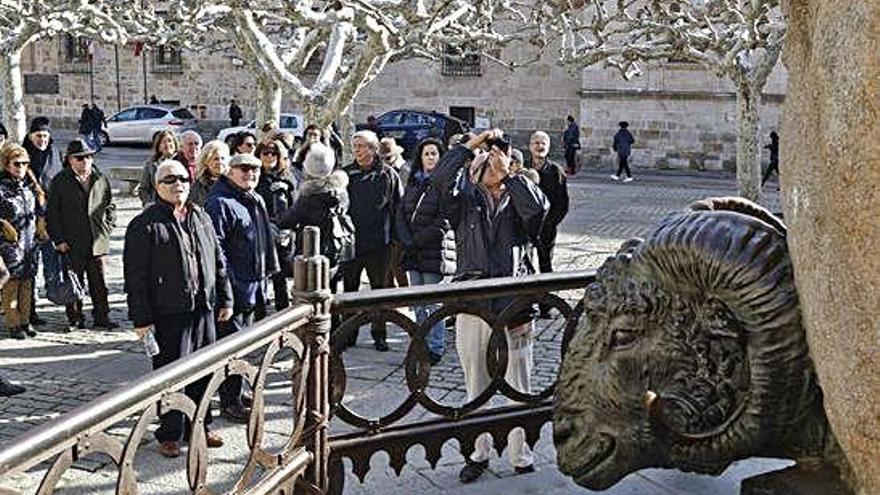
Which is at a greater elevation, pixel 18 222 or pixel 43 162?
pixel 43 162

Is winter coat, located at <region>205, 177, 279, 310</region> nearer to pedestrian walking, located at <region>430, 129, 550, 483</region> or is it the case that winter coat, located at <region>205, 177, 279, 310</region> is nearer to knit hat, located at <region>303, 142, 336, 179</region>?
knit hat, located at <region>303, 142, 336, 179</region>

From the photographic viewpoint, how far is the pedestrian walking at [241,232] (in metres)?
7.49

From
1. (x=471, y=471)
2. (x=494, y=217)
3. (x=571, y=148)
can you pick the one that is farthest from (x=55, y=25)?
(x=471, y=471)

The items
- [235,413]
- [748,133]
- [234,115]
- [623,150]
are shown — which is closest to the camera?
[235,413]

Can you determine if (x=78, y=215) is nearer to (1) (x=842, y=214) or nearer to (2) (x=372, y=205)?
(2) (x=372, y=205)

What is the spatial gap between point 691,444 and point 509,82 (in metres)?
34.2

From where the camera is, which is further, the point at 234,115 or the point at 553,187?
the point at 234,115

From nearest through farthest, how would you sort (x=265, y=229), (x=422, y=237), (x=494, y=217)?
(x=494, y=217) < (x=265, y=229) < (x=422, y=237)

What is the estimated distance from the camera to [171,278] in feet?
21.4

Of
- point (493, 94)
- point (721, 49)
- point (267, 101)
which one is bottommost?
point (267, 101)

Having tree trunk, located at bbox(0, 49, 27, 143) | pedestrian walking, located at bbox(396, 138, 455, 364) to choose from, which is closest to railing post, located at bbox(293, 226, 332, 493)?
pedestrian walking, located at bbox(396, 138, 455, 364)

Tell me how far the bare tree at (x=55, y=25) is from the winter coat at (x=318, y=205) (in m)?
12.7

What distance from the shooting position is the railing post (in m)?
4.38

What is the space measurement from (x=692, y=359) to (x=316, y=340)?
174 cm
